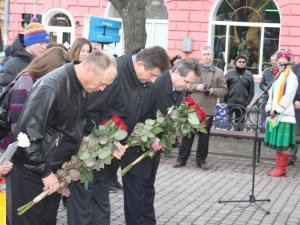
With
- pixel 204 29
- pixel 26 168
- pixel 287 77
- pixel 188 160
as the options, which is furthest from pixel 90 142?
pixel 204 29

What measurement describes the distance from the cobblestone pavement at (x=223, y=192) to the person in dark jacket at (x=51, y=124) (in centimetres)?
214

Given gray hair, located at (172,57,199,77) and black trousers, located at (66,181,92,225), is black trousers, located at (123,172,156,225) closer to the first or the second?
black trousers, located at (66,181,92,225)

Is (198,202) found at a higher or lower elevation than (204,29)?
→ lower

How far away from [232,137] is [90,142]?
23.4ft

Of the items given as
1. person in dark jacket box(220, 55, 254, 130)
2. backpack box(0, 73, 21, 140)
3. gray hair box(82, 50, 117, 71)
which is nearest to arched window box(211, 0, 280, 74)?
person in dark jacket box(220, 55, 254, 130)

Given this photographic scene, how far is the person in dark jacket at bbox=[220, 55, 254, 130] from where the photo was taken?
13031 millimetres

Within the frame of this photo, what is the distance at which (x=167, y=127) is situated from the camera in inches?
229

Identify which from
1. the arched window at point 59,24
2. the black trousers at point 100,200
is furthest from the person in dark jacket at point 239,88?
the arched window at point 59,24

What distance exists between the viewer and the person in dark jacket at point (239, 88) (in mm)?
13031

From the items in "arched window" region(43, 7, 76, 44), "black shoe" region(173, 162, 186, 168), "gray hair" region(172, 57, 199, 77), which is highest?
"arched window" region(43, 7, 76, 44)

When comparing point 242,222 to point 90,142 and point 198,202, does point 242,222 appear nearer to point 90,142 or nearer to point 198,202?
point 198,202

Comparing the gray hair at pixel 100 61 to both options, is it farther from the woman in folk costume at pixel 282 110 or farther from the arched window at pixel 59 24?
the arched window at pixel 59 24

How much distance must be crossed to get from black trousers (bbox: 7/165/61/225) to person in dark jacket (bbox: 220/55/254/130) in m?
8.42

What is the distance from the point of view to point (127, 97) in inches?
218
